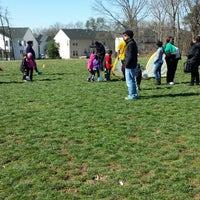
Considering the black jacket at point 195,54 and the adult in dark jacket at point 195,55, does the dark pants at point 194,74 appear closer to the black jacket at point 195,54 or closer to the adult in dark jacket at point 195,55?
the adult in dark jacket at point 195,55

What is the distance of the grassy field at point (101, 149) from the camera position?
4.31m

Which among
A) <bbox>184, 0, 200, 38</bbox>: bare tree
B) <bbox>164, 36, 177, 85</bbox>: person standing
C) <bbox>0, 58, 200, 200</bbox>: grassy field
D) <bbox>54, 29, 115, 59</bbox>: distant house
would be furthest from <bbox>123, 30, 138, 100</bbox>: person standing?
<bbox>54, 29, 115, 59</bbox>: distant house

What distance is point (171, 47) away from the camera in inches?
509

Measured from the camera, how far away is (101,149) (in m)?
5.73

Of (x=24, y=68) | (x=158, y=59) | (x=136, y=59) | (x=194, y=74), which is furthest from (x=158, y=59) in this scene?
(x=24, y=68)

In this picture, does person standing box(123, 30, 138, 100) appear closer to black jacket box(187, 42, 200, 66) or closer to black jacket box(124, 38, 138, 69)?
black jacket box(124, 38, 138, 69)

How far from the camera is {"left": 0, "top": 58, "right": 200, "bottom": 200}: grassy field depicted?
14.1 feet

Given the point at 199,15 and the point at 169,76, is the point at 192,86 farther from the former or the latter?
the point at 199,15

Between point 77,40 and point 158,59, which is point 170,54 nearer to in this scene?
point 158,59

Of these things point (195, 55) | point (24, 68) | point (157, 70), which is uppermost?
point (195, 55)

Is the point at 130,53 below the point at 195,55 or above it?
above

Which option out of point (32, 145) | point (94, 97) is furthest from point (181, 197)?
point (94, 97)

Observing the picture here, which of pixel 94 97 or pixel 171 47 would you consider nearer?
pixel 94 97

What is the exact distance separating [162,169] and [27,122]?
3.84m
